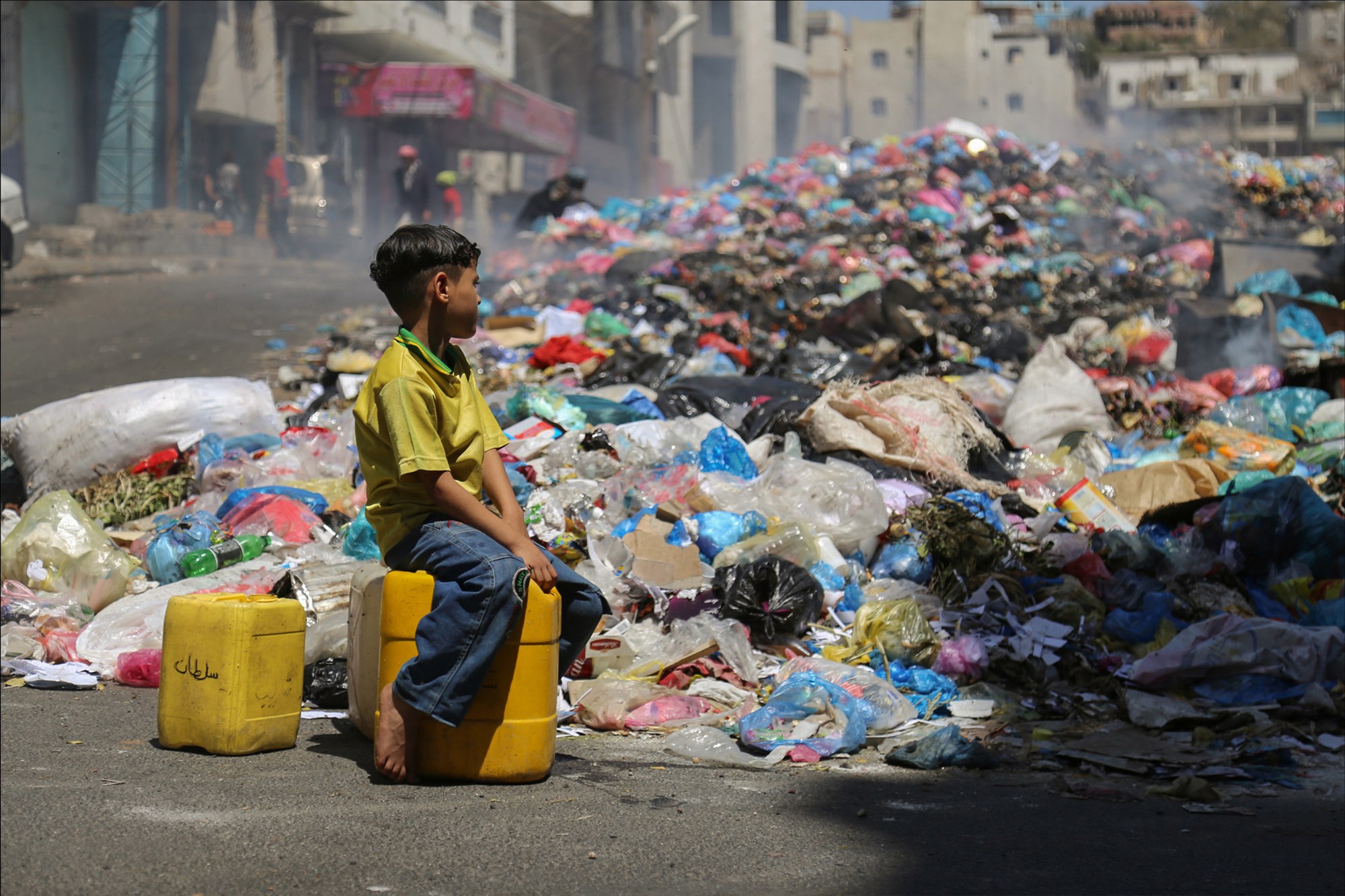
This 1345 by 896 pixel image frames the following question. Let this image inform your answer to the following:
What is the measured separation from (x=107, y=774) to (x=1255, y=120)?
4132 centimetres

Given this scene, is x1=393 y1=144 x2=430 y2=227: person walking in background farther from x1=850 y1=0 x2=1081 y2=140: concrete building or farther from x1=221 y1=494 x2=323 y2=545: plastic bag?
x1=850 y1=0 x2=1081 y2=140: concrete building

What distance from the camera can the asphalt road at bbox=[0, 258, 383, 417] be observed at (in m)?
8.48

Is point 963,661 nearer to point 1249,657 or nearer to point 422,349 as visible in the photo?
point 1249,657

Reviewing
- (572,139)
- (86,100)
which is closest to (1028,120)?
(572,139)

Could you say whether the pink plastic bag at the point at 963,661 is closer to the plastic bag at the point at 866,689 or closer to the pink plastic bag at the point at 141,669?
the plastic bag at the point at 866,689

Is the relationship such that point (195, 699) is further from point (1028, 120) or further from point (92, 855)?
point (1028, 120)

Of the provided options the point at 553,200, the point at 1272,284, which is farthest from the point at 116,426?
the point at 553,200

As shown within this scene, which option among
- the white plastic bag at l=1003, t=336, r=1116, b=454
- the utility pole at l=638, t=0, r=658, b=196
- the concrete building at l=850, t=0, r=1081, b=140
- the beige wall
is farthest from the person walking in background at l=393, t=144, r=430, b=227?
the beige wall

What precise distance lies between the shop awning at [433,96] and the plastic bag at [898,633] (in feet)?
60.7

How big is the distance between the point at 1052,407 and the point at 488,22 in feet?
67.5

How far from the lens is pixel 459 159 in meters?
24.0

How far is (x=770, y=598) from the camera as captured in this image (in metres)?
4.25

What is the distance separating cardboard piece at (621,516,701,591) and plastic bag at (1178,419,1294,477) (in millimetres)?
2754

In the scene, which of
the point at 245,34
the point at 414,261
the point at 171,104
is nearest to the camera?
the point at 414,261
